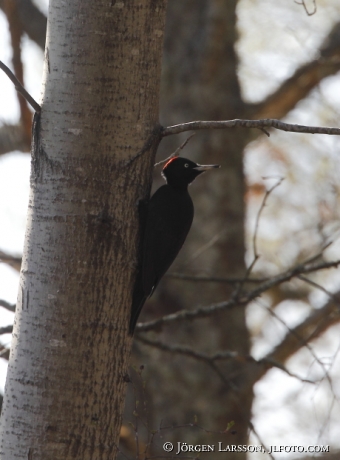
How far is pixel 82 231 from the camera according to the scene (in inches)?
76.4

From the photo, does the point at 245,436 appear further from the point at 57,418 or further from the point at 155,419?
the point at 57,418

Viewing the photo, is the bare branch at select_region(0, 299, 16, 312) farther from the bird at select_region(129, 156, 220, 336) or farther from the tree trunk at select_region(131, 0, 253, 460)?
the tree trunk at select_region(131, 0, 253, 460)

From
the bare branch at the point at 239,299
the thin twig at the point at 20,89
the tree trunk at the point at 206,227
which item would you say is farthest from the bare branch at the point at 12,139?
the thin twig at the point at 20,89

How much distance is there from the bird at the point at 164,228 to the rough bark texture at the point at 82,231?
0.09 m

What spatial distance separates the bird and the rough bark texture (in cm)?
9

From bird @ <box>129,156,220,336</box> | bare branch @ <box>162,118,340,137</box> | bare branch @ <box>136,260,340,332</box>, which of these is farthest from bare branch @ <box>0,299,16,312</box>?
bare branch @ <box>162,118,340,137</box>

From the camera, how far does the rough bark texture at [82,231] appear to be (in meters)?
1.83

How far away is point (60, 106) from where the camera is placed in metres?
2.03

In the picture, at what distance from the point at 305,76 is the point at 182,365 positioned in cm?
303

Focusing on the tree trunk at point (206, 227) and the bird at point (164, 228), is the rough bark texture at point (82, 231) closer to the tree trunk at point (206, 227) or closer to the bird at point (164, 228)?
the bird at point (164, 228)

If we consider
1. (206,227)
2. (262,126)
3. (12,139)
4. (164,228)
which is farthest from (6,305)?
(206,227)

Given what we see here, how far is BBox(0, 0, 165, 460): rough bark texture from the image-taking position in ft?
6.00

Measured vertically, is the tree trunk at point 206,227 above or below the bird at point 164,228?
above

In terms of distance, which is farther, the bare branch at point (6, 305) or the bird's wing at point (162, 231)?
the bare branch at point (6, 305)
